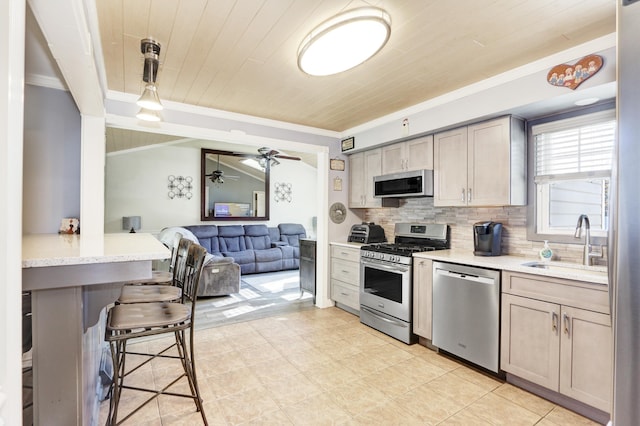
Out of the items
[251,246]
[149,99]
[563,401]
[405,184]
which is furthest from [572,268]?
[251,246]

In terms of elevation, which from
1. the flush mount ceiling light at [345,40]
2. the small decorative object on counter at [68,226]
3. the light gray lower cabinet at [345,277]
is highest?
the flush mount ceiling light at [345,40]

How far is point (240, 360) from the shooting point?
2686mm

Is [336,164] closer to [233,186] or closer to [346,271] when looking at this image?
[346,271]

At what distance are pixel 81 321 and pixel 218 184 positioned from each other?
577 cm

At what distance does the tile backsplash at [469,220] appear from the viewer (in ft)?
8.77

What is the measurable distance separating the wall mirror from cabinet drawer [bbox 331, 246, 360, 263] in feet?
10.4

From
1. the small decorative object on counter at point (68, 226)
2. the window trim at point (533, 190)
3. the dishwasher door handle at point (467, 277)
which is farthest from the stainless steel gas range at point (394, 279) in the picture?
the small decorative object on counter at point (68, 226)

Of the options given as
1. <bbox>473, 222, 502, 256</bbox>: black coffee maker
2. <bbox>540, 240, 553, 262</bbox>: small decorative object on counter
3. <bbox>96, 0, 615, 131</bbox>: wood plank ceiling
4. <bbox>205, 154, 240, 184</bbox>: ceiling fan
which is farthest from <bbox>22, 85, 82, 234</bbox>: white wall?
<bbox>205, 154, 240, 184</bbox>: ceiling fan

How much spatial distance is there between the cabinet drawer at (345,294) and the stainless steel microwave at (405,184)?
1.17 metres

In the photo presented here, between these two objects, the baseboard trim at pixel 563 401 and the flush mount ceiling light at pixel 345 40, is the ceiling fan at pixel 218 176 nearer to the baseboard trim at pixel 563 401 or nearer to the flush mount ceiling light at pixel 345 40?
the flush mount ceiling light at pixel 345 40

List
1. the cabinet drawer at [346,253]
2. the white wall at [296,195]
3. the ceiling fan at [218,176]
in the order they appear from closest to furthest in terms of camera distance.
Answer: the cabinet drawer at [346,253], the ceiling fan at [218,176], the white wall at [296,195]

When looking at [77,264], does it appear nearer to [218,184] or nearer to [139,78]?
[139,78]

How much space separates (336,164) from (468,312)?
8.04ft

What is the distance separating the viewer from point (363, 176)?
4.12 meters
